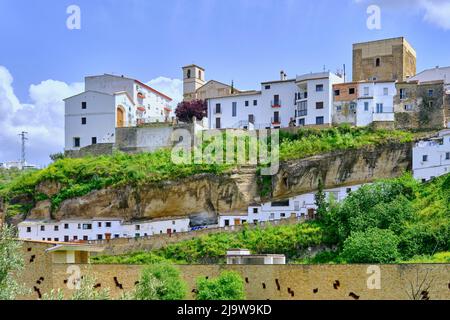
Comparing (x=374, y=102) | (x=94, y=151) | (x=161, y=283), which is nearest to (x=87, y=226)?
(x=94, y=151)

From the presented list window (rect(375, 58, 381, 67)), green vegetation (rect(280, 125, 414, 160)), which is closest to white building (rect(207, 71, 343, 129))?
green vegetation (rect(280, 125, 414, 160))

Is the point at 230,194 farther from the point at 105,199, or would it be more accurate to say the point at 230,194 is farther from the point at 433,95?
the point at 433,95

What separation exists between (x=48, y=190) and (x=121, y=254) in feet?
28.5

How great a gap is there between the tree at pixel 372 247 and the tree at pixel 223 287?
9416 millimetres

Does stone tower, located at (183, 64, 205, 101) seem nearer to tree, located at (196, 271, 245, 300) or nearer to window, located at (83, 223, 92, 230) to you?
window, located at (83, 223, 92, 230)

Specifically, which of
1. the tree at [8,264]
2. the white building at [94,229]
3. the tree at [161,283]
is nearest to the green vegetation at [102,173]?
the white building at [94,229]

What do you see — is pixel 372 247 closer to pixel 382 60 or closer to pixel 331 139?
pixel 331 139

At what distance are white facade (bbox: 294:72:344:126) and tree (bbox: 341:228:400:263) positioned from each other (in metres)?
14.3

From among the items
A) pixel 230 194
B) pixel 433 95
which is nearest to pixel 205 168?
pixel 230 194

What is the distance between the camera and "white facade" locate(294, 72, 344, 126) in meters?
51.0

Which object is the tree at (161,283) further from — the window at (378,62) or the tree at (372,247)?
the window at (378,62)

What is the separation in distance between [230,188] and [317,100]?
9.15 metres

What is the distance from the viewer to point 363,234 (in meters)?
37.8

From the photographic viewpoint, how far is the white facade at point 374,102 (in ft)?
164
